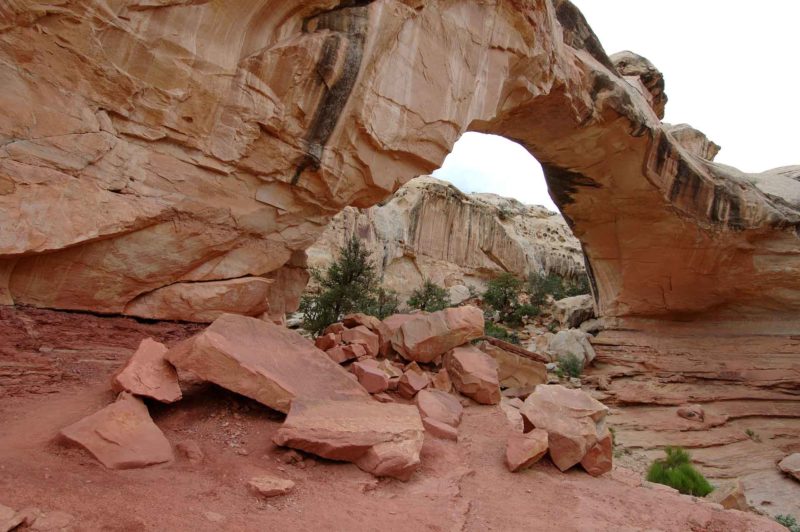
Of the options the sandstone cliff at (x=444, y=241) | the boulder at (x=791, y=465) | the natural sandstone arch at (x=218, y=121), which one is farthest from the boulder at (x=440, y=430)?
the sandstone cliff at (x=444, y=241)

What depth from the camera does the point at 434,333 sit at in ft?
21.7

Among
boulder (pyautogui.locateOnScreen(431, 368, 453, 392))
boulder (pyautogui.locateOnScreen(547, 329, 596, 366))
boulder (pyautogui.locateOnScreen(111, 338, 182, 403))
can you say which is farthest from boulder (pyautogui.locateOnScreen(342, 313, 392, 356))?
boulder (pyautogui.locateOnScreen(547, 329, 596, 366))

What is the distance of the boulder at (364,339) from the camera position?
641cm

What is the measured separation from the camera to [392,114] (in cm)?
637

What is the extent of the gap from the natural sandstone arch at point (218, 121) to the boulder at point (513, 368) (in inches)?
133

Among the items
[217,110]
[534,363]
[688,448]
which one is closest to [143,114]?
[217,110]

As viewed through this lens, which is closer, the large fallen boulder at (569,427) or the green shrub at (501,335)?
the large fallen boulder at (569,427)

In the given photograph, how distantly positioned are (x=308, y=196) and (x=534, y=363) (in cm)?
509

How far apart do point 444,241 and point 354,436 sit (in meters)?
26.9

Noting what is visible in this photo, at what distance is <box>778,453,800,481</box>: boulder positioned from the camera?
9469 millimetres

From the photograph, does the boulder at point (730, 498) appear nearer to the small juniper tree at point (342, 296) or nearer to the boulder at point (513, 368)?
the boulder at point (513, 368)

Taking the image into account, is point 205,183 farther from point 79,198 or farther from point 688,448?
point 688,448

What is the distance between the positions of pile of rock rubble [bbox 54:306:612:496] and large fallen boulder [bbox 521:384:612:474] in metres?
0.01

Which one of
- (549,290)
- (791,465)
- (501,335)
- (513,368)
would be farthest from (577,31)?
(549,290)
